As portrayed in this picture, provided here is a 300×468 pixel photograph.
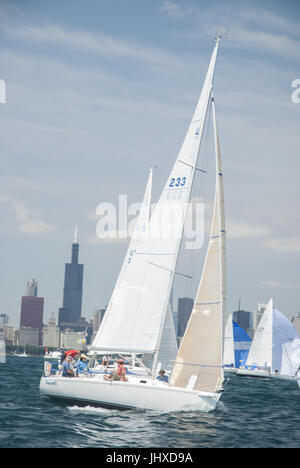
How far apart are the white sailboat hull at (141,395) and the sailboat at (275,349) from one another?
160 ft

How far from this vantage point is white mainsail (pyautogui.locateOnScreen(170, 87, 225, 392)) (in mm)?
22141

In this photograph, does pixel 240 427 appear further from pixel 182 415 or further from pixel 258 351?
pixel 258 351

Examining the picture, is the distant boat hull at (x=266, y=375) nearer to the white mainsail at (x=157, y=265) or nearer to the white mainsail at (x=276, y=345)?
the white mainsail at (x=276, y=345)

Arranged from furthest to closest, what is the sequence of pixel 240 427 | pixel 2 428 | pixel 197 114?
pixel 197 114 → pixel 240 427 → pixel 2 428

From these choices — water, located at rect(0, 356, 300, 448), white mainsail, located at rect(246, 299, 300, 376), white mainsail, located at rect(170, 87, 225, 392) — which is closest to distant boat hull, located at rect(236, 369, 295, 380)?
white mainsail, located at rect(246, 299, 300, 376)

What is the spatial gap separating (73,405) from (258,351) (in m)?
50.6

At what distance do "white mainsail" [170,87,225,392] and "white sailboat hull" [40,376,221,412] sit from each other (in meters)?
0.76

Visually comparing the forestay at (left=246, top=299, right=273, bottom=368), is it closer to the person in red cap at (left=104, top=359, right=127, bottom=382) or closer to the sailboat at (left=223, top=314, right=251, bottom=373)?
the sailboat at (left=223, top=314, right=251, bottom=373)

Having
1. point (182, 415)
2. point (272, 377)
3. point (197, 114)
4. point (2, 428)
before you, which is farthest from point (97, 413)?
point (272, 377)

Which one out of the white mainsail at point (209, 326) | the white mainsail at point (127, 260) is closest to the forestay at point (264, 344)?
the white mainsail at point (127, 260)

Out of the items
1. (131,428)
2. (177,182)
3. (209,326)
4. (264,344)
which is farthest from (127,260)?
(264,344)

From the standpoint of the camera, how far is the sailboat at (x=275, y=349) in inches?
2685

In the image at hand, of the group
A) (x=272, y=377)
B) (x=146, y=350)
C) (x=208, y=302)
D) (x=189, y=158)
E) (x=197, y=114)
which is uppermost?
(x=197, y=114)

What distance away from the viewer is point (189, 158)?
2419 cm
